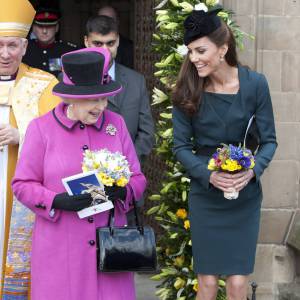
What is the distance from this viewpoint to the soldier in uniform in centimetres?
725

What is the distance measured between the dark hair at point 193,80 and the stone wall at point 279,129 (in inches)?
Result: 62.0

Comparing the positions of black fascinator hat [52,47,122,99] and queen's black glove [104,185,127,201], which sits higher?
black fascinator hat [52,47,122,99]

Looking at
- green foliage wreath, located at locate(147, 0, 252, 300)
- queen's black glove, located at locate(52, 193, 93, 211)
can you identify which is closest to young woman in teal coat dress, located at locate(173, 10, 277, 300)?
queen's black glove, located at locate(52, 193, 93, 211)

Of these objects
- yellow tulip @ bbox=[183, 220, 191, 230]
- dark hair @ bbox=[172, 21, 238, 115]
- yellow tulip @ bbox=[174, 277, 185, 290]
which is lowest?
yellow tulip @ bbox=[174, 277, 185, 290]

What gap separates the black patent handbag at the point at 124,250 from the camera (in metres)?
4.55

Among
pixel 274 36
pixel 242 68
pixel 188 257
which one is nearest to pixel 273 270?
pixel 188 257

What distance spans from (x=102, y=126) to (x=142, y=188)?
0.39 metres

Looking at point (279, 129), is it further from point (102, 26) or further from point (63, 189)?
point (63, 189)

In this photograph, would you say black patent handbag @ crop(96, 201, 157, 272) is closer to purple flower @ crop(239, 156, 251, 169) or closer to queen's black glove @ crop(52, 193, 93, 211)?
queen's black glove @ crop(52, 193, 93, 211)

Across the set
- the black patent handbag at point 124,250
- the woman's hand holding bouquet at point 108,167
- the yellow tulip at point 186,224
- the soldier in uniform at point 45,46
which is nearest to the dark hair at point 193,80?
the woman's hand holding bouquet at point 108,167

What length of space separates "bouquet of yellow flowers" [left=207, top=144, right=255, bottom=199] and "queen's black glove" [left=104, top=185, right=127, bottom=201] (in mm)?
476

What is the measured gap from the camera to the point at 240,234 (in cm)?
500

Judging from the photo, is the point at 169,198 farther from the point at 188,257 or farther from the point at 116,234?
the point at 116,234

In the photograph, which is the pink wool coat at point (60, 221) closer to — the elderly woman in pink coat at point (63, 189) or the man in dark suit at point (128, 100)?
the elderly woman in pink coat at point (63, 189)
